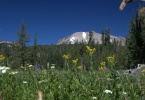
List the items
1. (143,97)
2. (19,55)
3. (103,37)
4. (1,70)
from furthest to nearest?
(103,37) < (19,55) < (1,70) < (143,97)

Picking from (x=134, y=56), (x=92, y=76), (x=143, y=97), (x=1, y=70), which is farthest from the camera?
(x=134, y=56)

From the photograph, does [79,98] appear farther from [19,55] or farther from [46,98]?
[19,55]

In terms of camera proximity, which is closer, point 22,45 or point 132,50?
point 132,50

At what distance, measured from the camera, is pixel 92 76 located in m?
6.09

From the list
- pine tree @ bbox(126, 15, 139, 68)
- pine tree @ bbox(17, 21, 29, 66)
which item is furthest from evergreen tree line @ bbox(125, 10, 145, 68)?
pine tree @ bbox(17, 21, 29, 66)

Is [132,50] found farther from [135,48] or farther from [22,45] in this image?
[22,45]

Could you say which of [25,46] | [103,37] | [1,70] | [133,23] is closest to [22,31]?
[25,46]

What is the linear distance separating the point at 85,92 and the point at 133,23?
85239 mm

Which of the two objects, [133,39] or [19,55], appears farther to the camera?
[19,55]

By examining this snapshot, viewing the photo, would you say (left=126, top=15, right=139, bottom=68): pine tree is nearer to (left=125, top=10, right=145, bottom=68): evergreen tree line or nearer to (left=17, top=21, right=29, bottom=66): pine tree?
(left=125, top=10, right=145, bottom=68): evergreen tree line

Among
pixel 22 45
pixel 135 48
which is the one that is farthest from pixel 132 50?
pixel 22 45

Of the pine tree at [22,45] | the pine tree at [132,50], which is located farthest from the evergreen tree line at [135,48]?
the pine tree at [22,45]

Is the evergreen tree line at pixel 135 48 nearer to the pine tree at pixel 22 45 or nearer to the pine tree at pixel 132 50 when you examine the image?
the pine tree at pixel 132 50

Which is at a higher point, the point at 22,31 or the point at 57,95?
the point at 22,31
